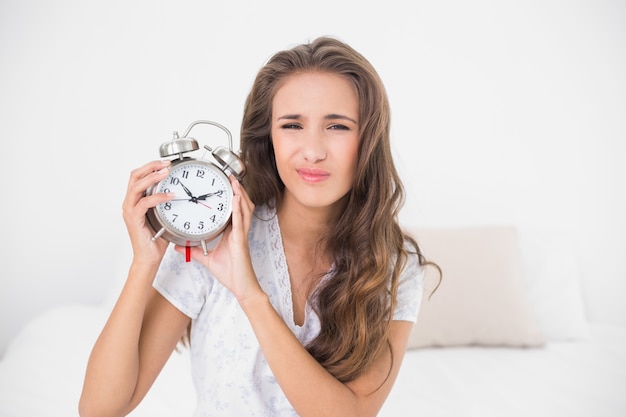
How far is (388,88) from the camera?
3.38 m

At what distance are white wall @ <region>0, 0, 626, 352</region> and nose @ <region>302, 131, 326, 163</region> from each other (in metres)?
1.65

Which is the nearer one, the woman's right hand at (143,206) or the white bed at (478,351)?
the woman's right hand at (143,206)

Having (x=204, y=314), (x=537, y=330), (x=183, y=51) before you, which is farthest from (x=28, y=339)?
(x=537, y=330)

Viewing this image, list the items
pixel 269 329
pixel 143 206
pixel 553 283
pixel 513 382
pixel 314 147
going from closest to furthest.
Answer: pixel 143 206 < pixel 269 329 < pixel 314 147 < pixel 513 382 < pixel 553 283

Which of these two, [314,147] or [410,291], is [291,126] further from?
[410,291]

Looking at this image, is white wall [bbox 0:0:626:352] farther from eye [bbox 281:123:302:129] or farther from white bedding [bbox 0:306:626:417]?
eye [bbox 281:123:302:129]

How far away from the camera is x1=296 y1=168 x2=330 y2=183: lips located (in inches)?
66.1

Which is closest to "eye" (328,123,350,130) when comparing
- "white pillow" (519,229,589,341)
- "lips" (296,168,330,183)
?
"lips" (296,168,330,183)

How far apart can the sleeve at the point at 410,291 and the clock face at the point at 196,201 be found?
25.9 inches

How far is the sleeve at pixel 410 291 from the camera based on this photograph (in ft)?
6.13

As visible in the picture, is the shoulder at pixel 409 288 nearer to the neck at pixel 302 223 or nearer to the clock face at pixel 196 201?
the neck at pixel 302 223

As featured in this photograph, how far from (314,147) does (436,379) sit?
1366mm

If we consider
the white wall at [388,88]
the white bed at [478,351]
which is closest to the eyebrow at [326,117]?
the white bed at [478,351]

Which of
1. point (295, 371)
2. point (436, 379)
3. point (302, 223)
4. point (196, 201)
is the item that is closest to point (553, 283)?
point (436, 379)
